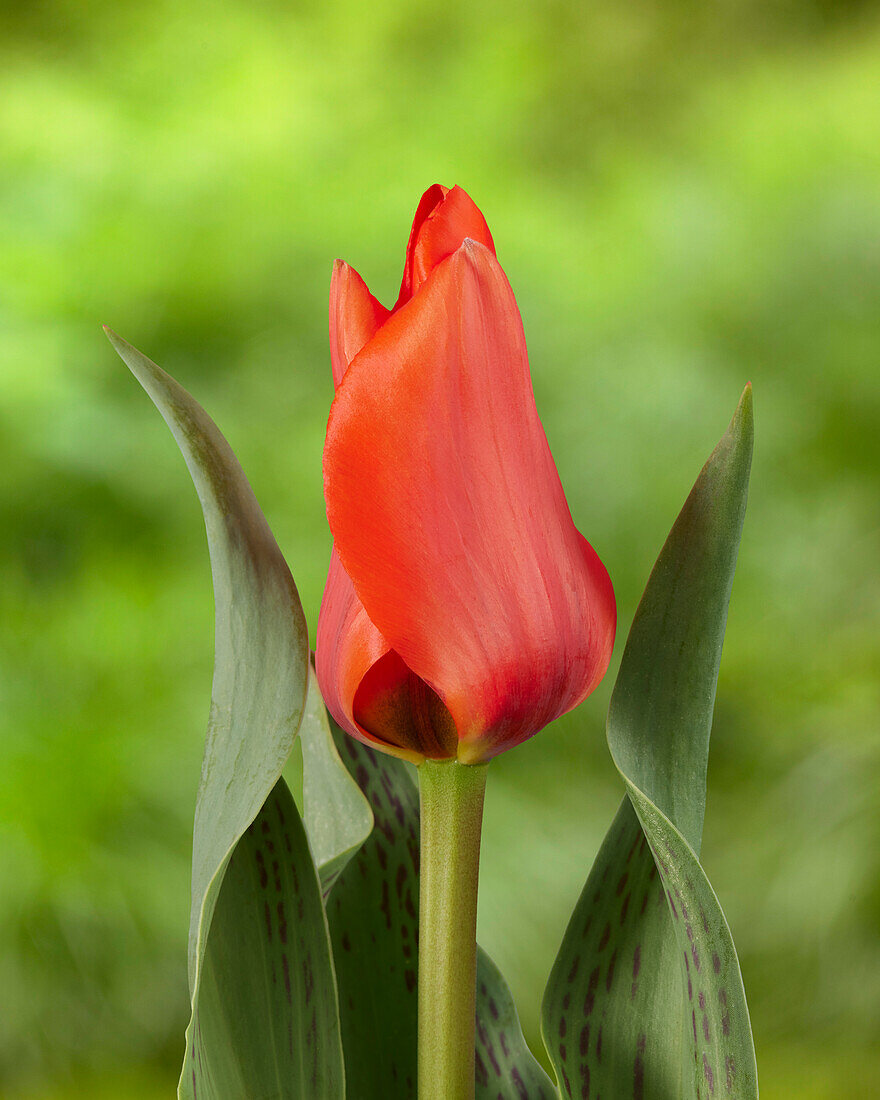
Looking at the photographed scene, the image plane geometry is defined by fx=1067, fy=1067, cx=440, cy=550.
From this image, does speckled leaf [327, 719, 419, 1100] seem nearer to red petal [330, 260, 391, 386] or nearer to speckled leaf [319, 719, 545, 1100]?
speckled leaf [319, 719, 545, 1100]

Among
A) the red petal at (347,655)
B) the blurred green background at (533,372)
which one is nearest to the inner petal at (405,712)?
the red petal at (347,655)

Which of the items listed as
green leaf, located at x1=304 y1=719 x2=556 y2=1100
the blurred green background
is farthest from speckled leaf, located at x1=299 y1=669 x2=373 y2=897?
the blurred green background

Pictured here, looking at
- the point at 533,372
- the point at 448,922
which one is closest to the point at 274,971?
the point at 448,922

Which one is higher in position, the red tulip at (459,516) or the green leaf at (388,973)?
the red tulip at (459,516)

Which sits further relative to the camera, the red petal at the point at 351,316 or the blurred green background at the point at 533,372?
the blurred green background at the point at 533,372

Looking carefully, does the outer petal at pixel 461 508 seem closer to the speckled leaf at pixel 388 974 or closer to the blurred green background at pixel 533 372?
the speckled leaf at pixel 388 974

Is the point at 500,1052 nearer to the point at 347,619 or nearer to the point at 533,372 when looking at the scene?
the point at 347,619

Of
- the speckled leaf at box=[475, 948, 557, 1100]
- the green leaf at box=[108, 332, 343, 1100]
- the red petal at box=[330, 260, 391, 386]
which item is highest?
the red petal at box=[330, 260, 391, 386]

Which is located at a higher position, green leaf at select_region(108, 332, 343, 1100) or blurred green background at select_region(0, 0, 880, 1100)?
blurred green background at select_region(0, 0, 880, 1100)
